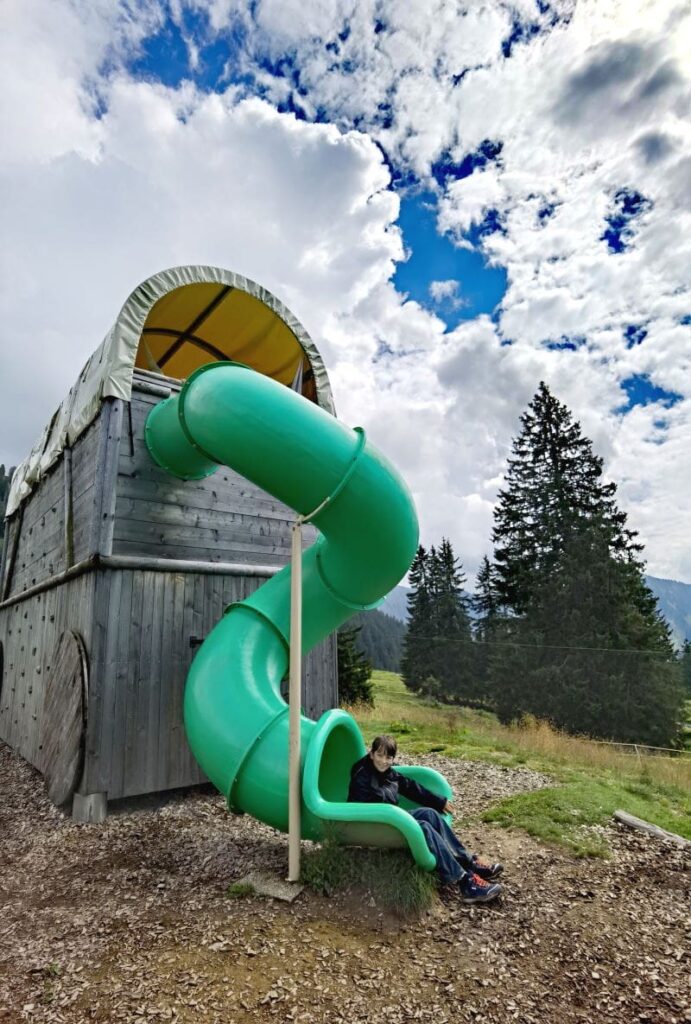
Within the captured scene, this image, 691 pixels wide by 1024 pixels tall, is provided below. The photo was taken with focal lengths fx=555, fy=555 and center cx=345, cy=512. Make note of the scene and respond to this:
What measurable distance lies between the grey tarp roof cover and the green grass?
493 cm

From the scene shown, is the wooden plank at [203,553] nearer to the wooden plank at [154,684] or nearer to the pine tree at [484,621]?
the wooden plank at [154,684]

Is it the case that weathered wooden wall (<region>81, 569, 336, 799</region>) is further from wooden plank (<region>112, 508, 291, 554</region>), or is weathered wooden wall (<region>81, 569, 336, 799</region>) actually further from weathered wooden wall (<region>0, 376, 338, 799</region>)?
wooden plank (<region>112, 508, 291, 554</region>)

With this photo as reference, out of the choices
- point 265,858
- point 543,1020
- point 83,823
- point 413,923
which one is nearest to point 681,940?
point 543,1020

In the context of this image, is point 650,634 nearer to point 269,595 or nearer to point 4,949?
point 269,595

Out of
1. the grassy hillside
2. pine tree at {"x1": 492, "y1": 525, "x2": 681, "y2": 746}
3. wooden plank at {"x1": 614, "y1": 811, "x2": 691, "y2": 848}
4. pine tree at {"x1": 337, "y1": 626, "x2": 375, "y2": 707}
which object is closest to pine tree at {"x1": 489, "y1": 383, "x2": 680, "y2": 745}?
pine tree at {"x1": 492, "y1": 525, "x2": 681, "y2": 746}

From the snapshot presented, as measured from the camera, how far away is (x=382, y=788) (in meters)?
3.91

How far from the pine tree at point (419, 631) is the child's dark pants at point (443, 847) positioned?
34894 mm

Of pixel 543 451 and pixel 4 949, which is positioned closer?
pixel 4 949

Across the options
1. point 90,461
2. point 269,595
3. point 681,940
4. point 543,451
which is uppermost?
point 543,451

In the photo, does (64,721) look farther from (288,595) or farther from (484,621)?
(484,621)

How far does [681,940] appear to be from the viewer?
3240 mm

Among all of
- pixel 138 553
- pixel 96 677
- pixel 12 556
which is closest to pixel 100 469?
pixel 138 553

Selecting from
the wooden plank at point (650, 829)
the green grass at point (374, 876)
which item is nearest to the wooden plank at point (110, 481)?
the green grass at point (374, 876)

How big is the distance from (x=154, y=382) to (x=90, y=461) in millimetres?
1185
